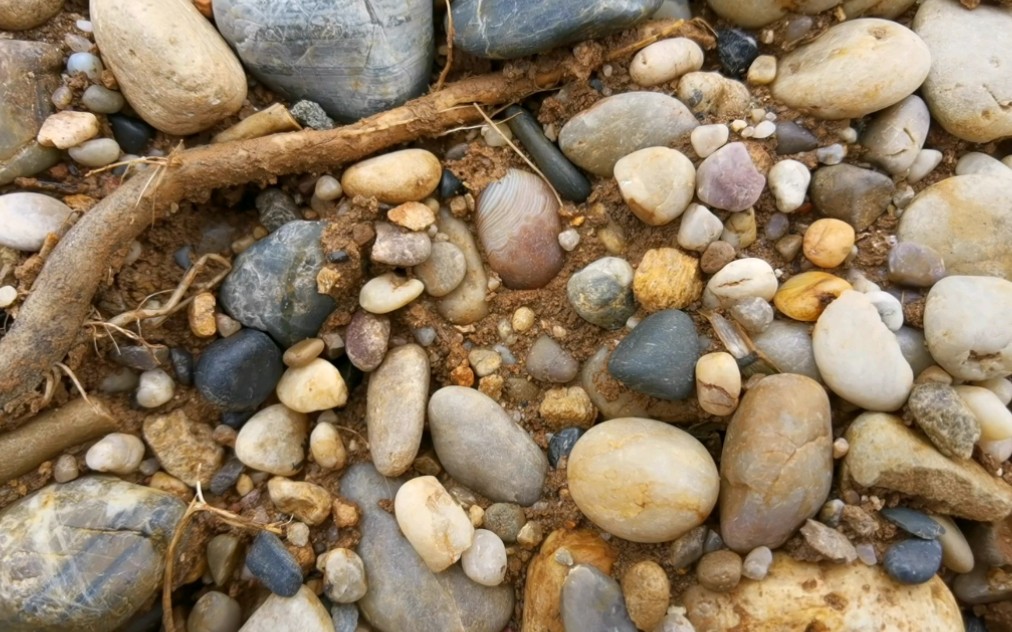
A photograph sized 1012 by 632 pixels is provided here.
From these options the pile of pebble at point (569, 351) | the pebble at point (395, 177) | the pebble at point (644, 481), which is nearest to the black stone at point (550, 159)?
the pile of pebble at point (569, 351)

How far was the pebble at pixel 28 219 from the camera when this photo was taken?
214 cm

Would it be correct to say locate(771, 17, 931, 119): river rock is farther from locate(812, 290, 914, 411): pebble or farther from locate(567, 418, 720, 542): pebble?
locate(567, 418, 720, 542): pebble

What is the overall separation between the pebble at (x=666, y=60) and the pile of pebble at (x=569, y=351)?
1 centimetres

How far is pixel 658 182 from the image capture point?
7.16 ft

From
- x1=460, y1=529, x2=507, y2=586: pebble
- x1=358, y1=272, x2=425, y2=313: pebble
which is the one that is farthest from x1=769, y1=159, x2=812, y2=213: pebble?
x1=460, y1=529, x2=507, y2=586: pebble

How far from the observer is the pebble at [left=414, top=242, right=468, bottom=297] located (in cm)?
234

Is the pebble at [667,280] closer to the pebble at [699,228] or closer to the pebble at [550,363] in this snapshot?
the pebble at [699,228]

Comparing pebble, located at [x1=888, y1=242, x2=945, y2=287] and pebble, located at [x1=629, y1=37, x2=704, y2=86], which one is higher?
pebble, located at [x1=629, y1=37, x2=704, y2=86]

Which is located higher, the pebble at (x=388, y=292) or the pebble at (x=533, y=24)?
the pebble at (x=533, y=24)

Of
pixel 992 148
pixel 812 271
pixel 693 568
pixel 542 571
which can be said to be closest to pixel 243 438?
pixel 542 571

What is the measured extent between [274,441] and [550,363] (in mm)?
1033

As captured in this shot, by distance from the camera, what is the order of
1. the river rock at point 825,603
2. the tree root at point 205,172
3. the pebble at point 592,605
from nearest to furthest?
the river rock at point 825,603, the pebble at point 592,605, the tree root at point 205,172

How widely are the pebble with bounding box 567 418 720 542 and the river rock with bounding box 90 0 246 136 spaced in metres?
1.77

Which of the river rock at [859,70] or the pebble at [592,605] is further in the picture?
the river rock at [859,70]
